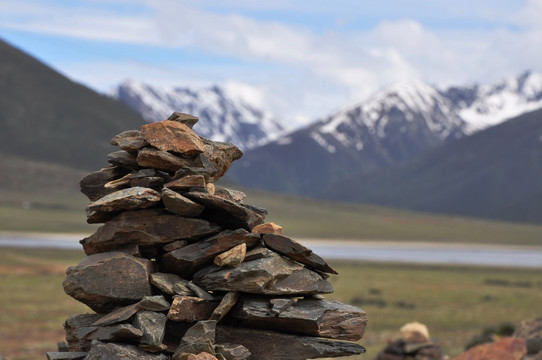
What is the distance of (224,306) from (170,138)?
12.4ft

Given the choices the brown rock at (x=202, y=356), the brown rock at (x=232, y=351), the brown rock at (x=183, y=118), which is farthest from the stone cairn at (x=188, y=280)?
the brown rock at (x=183, y=118)

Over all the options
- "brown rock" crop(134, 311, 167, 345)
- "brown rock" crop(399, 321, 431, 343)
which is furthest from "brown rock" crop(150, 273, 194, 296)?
"brown rock" crop(399, 321, 431, 343)

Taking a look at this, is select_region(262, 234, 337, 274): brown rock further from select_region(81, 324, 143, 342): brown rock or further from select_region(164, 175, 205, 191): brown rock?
select_region(81, 324, 143, 342): brown rock

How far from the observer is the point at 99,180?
17500 millimetres

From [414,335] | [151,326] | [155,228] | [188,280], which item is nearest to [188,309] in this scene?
[151,326]

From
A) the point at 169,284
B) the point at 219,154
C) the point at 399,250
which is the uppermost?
the point at 399,250

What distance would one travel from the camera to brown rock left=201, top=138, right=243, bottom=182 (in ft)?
57.2

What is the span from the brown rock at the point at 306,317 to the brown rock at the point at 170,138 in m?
3.41

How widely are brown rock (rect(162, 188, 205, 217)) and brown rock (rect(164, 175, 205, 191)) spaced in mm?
381

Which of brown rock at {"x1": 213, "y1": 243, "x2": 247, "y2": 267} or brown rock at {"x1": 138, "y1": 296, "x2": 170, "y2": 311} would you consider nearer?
brown rock at {"x1": 138, "y1": 296, "x2": 170, "y2": 311}

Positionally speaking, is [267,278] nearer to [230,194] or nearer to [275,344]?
[275,344]

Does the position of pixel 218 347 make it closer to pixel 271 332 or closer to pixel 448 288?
pixel 271 332

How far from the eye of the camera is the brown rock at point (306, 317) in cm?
1549

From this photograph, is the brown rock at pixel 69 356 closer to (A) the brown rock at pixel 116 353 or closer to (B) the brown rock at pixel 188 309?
(A) the brown rock at pixel 116 353
